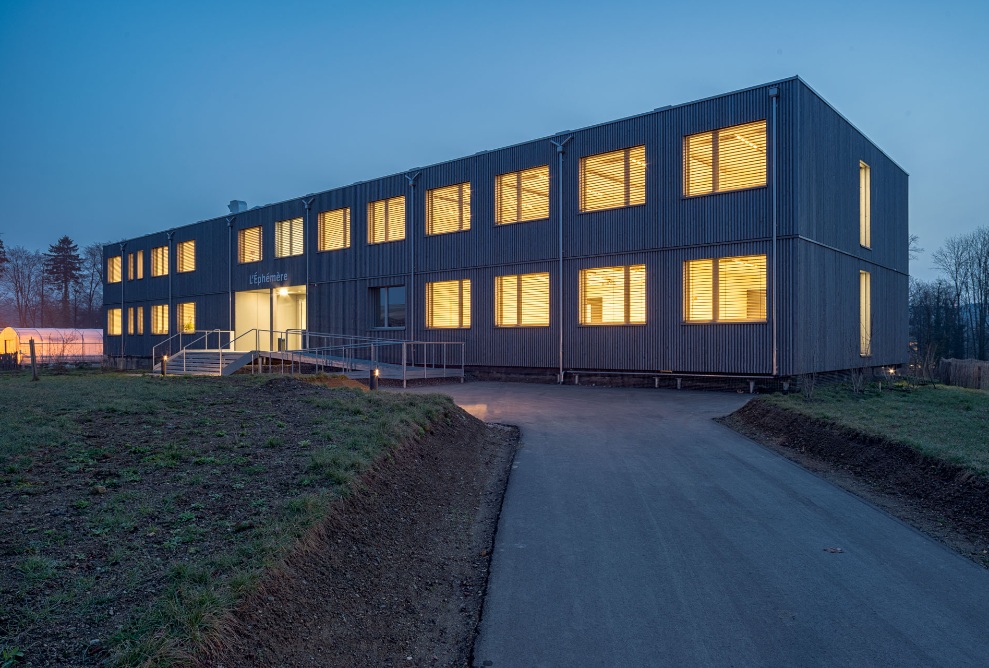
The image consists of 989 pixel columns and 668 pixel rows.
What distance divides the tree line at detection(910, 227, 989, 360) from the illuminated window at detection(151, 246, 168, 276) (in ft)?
143

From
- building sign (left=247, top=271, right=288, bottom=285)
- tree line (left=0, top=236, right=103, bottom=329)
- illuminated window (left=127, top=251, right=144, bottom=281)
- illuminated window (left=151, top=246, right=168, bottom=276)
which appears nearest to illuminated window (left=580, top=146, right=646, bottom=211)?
building sign (left=247, top=271, right=288, bottom=285)

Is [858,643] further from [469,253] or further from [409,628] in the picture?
[469,253]

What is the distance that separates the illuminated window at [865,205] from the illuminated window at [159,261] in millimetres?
32276

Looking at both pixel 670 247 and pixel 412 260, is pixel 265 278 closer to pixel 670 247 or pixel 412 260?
pixel 412 260

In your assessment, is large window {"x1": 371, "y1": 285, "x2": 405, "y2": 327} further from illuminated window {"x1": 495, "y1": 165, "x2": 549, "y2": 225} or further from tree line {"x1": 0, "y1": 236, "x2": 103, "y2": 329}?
tree line {"x1": 0, "y1": 236, "x2": 103, "y2": 329}

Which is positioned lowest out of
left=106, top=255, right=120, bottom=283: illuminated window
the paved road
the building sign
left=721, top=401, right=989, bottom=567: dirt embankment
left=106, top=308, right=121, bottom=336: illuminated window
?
the paved road

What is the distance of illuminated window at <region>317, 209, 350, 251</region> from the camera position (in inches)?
1038

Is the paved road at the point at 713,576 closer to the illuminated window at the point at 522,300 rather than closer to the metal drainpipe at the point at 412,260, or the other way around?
the illuminated window at the point at 522,300

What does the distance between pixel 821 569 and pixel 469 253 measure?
704 inches

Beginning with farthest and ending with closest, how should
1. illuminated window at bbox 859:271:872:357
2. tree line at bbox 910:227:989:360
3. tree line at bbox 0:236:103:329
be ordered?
tree line at bbox 0:236:103:329
tree line at bbox 910:227:989:360
illuminated window at bbox 859:271:872:357

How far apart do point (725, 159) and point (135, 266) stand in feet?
110

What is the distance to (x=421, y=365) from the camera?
23.2 m

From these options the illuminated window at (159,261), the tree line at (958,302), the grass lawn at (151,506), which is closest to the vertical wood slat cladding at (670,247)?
the grass lawn at (151,506)

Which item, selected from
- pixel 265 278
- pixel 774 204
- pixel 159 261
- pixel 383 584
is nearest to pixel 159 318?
pixel 159 261
